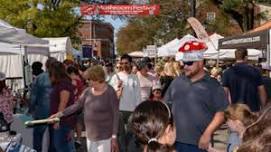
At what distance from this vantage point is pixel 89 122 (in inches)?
277

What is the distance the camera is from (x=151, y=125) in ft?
8.43

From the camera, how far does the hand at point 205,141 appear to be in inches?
201

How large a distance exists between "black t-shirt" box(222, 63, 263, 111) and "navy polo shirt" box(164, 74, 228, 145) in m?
2.85

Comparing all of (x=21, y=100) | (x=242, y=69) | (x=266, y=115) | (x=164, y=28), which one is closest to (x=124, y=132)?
(x=242, y=69)

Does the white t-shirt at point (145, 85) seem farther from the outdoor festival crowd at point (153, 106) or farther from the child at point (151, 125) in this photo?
the child at point (151, 125)

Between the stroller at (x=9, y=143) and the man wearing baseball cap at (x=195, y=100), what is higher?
the man wearing baseball cap at (x=195, y=100)

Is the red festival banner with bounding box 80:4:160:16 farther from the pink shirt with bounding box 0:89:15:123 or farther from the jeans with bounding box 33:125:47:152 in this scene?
the pink shirt with bounding box 0:89:15:123

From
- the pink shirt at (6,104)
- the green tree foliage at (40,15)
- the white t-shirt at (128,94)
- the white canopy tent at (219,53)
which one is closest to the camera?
the pink shirt at (6,104)

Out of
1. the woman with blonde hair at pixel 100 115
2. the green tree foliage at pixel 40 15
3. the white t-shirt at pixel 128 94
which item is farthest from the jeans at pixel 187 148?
the green tree foliage at pixel 40 15

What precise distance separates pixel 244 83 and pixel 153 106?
18.7 ft

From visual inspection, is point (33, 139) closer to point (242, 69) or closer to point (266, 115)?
point (242, 69)

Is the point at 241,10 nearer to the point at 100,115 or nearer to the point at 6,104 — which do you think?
the point at 6,104

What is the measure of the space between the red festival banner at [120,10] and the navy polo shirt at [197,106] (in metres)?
32.5

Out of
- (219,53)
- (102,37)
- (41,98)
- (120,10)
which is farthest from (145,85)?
(102,37)
